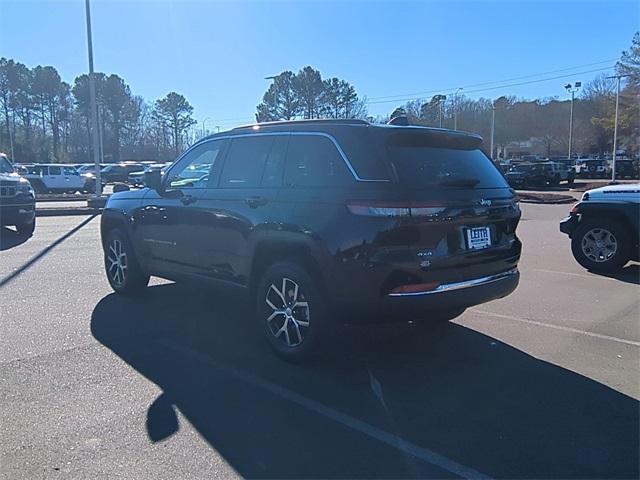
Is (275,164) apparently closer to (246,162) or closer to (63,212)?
(246,162)

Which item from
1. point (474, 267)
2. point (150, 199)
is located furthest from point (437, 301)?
point (150, 199)

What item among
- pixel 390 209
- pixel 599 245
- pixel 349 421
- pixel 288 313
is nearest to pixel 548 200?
pixel 599 245

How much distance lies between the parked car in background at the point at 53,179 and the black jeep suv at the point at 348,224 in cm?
2721

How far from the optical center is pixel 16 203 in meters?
12.6

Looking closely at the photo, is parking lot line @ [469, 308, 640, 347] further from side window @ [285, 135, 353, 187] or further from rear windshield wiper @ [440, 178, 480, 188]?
side window @ [285, 135, 353, 187]

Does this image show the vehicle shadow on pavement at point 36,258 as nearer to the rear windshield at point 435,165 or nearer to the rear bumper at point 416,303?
the rear bumper at point 416,303

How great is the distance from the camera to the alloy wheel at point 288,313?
14.4 ft

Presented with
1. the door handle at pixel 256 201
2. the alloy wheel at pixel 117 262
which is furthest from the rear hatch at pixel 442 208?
the alloy wheel at pixel 117 262

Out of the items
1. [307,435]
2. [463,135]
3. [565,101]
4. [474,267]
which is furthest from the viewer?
[565,101]

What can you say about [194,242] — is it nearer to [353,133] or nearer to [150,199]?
[150,199]

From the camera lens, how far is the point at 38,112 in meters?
72.2

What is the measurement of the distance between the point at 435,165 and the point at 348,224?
0.89 metres

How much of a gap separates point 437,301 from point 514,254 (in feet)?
3.84

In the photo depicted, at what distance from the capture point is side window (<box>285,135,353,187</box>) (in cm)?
420
